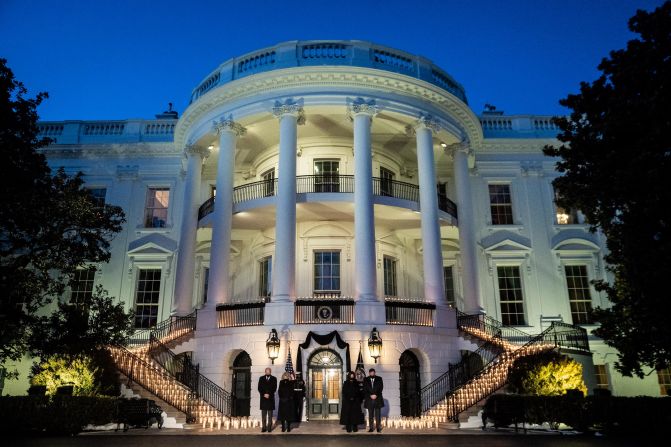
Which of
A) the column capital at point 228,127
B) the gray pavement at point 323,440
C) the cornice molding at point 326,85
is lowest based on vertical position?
the gray pavement at point 323,440

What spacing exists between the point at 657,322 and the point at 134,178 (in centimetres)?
2213

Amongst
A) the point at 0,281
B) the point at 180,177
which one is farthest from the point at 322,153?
the point at 0,281

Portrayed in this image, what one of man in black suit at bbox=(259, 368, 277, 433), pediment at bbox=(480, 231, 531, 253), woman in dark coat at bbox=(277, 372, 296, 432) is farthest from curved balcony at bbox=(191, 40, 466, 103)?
woman in dark coat at bbox=(277, 372, 296, 432)

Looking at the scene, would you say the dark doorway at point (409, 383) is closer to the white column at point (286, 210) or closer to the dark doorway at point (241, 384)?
the white column at point (286, 210)

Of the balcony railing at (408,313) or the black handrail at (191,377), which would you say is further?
the balcony railing at (408,313)

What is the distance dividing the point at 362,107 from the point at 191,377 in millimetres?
11178

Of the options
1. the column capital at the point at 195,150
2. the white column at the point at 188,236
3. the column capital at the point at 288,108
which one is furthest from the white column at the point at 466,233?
the white column at the point at 188,236

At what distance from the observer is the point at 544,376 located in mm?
14945

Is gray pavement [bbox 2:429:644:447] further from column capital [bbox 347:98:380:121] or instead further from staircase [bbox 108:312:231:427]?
column capital [bbox 347:98:380:121]

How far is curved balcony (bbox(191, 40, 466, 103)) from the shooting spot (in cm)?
1998

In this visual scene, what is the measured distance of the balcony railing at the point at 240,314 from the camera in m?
17.5

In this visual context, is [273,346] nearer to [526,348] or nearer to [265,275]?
[265,275]

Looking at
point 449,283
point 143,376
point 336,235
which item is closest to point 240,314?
point 143,376

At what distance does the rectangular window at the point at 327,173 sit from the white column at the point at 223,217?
11.8ft
